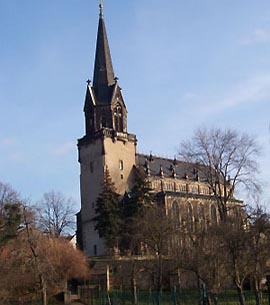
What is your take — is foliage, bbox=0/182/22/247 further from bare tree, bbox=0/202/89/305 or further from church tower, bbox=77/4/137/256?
church tower, bbox=77/4/137/256

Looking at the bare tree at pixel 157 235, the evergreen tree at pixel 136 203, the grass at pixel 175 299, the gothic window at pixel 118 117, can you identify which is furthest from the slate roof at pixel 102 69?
the grass at pixel 175 299

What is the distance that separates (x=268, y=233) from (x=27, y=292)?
22.6 metres

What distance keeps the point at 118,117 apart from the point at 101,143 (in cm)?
549

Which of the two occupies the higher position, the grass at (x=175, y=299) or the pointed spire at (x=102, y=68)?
the pointed spire at (x=102, y=68)

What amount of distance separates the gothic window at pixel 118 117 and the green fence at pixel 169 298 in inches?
1423

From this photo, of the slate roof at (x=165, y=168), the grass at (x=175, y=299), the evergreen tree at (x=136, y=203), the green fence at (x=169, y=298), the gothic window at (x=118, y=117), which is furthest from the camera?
the slate roof at (x=165, y=168)

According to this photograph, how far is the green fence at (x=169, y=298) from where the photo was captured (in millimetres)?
32906

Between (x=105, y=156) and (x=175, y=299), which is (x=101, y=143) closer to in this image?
(x=105, y=156)

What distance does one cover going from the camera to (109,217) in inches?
2660

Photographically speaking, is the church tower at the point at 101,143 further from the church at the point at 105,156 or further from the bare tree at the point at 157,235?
the bare tree at the point at 157,235

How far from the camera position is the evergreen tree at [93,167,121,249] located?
219 ft

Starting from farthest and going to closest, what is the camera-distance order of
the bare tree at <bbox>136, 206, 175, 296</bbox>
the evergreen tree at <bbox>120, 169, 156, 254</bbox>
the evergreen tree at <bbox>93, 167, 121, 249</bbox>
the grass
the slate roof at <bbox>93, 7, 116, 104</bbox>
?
the slate roof at <bbox>93, 7, 116, 104</bbox> → the evergreen tree at <bbox>93, 167, 121, 249</bbox> → the evergreen tree at <bbox>120, 169, 156, 254</bbox> → the bare tree at <bbox>136, 206, 175, 296</bbox> → the grass

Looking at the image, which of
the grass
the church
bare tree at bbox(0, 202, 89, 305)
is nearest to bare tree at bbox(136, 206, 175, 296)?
the grass

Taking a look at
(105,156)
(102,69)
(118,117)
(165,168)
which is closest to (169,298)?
(105,156)
